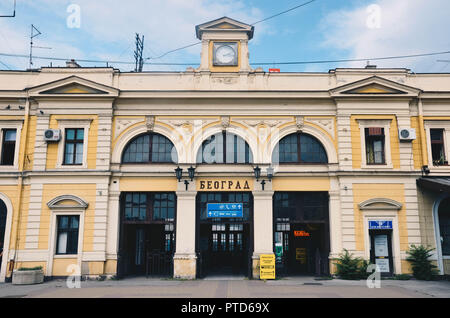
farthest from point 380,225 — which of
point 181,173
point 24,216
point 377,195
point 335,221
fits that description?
point 24,216

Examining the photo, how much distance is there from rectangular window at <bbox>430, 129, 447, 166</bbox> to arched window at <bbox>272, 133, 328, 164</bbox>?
17.4 feet

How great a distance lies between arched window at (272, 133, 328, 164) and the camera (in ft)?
58.6

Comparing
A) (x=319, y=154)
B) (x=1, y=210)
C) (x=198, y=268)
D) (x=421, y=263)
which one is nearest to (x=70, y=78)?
(x=1, y=210)

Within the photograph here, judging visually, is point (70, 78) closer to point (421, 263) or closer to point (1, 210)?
point (1, 210)

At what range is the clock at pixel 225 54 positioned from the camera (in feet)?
60.2

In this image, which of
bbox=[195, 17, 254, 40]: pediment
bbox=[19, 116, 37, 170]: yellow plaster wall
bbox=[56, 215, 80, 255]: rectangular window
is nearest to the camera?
bbox=[56, 215, 80, 255]: rectangular window

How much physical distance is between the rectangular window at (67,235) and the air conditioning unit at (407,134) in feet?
51.4

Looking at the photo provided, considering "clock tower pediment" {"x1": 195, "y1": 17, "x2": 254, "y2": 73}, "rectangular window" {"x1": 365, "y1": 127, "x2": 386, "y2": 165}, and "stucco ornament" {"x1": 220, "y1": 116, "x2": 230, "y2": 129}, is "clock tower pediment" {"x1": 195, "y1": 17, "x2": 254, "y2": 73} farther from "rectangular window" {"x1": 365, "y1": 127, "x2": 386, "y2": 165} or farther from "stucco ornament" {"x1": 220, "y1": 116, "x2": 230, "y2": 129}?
"rectangular window" {"x1": 365, "y1": 127, "x2": 386, "y2": 165}

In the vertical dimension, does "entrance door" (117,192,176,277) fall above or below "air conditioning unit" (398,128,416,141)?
below

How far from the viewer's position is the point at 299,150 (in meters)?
17.9

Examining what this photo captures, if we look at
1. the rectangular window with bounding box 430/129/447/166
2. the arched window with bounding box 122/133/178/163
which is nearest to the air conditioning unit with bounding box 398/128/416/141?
the rectangular window with bounding box 430/129/447/166

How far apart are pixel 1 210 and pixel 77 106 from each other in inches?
241

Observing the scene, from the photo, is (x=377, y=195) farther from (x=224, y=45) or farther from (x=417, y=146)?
(x=224, y=45)
